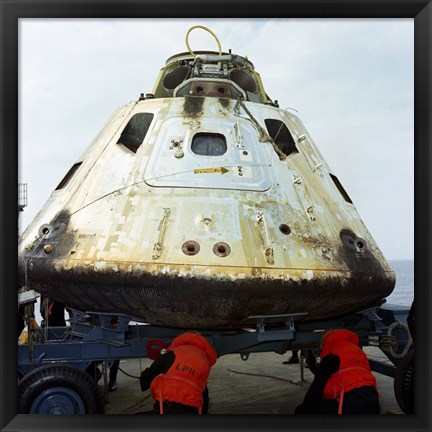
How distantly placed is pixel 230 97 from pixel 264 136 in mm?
696

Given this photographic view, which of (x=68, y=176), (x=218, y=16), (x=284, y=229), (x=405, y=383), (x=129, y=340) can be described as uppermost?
(x=218, y=16)

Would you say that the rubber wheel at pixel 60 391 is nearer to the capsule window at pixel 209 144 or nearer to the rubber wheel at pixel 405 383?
the capsule window at pixel 209 144

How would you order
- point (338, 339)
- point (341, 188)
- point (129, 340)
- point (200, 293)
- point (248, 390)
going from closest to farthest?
point (200, 293) < point (338, 339) < point (129, 340) < point (341, 188) < point (248, 390)

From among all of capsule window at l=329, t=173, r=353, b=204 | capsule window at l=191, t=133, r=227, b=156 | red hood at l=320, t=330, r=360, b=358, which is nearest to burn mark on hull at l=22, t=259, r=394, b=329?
red hood at l=320, t=330, r=360, b=358

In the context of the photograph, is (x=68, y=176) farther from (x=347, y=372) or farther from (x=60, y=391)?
(x=347, y=372)

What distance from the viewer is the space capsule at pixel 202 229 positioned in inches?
130

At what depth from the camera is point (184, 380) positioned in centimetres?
295

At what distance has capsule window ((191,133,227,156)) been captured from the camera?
12.8ft

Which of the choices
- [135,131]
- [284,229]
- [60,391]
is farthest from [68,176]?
[284,229]

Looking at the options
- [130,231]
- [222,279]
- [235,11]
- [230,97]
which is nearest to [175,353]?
[222,279]

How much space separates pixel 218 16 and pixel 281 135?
5.80ft
